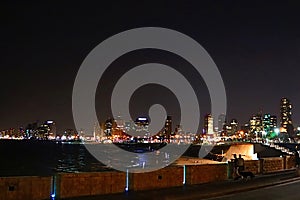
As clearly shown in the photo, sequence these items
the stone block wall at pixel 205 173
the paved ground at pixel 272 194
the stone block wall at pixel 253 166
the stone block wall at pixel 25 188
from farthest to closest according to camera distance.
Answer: the stone block wall at pixel 253 166 → the stone block wall at pixel 205 173 → the paved ground at pixel 272 194 → the stone block wall at pixel 25 188

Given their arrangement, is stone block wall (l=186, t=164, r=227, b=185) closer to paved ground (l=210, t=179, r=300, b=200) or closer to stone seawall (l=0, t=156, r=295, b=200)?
stone seawall (l=0, t=156, r=295, b=200)

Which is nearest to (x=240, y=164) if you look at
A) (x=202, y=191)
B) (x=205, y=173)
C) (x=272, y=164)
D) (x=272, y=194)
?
(x=205, y=173)

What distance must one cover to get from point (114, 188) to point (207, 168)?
661cm

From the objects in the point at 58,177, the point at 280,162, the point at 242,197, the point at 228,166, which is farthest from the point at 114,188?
the point at 280,162

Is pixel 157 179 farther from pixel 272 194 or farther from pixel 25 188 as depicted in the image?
pixel 25 188

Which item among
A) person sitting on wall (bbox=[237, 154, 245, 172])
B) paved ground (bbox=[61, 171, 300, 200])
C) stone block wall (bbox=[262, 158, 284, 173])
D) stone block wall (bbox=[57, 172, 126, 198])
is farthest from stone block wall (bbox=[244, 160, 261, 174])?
stone block wall (bbox=[57, 172, 126, 198])

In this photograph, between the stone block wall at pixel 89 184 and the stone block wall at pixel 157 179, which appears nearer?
the stone block wall at pixel 89 184

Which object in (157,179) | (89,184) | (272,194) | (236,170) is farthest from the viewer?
(236,170)

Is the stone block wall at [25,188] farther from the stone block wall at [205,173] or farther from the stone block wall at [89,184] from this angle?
the stone block wall at [205,173]

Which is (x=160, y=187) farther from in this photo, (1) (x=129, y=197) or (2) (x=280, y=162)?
(2) (x=280, y=162)

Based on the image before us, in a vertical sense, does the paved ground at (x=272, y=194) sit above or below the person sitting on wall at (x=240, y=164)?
below

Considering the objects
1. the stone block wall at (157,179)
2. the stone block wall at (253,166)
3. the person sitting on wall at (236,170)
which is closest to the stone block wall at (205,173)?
the person sitting on wall at (236,170)

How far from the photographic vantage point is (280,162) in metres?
33.3

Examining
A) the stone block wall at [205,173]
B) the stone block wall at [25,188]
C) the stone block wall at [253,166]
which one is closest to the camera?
the stone block wall at [25,188]
